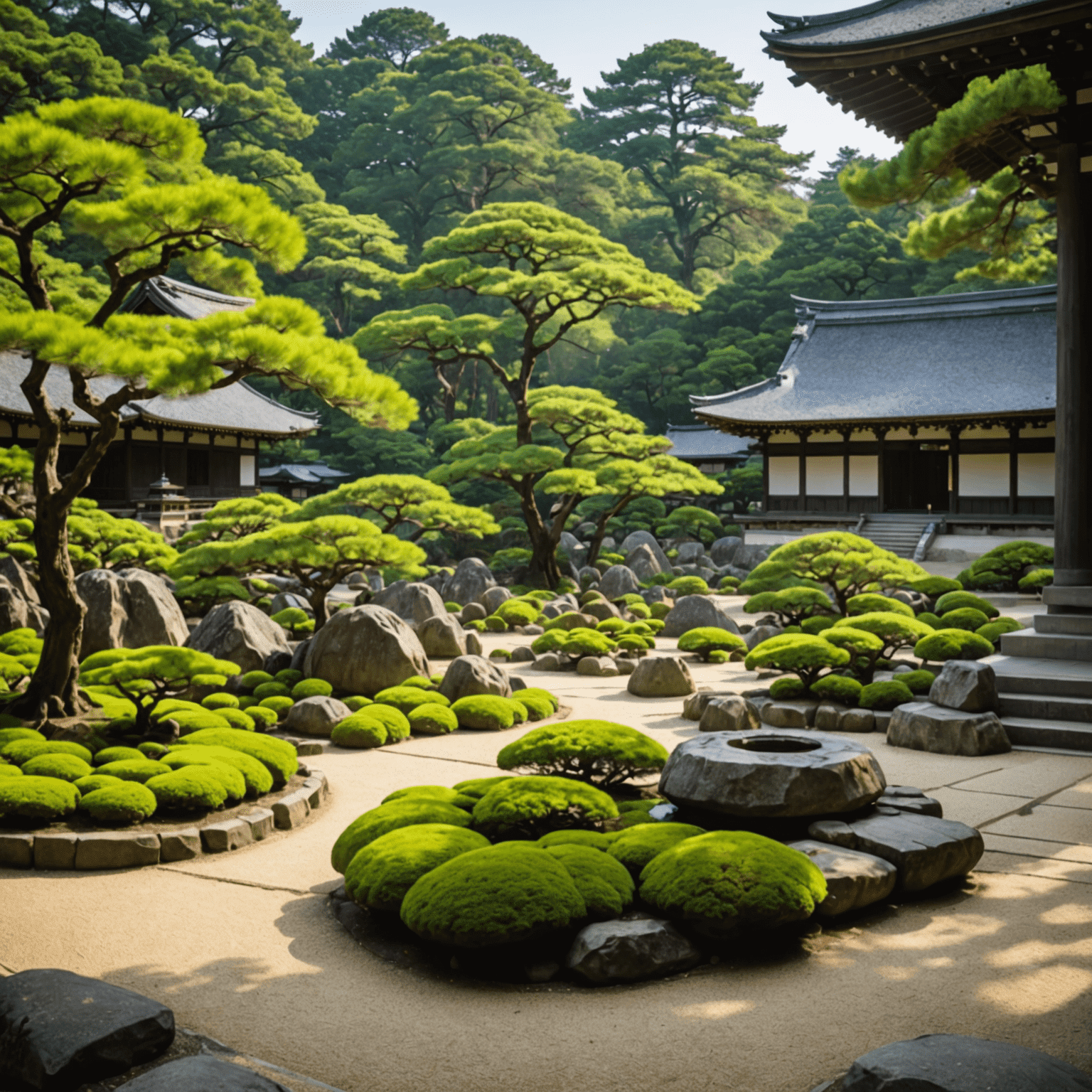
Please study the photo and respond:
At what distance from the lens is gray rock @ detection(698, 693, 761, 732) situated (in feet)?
30.0

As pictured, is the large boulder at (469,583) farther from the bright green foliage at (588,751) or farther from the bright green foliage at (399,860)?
the bright green foliage at (399,860)

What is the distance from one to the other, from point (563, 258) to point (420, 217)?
24.9 metres

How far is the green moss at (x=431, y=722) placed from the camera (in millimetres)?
9562

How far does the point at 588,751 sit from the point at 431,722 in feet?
11.9


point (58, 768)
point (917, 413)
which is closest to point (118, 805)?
point (58, 768)

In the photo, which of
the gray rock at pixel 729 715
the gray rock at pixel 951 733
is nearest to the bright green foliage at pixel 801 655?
the gray rock at pixel 729 715

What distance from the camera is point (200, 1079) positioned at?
285 centimetres

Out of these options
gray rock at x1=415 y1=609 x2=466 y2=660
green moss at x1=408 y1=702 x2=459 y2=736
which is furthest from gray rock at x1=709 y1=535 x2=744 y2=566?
green moss at x1=408 y1=702 x2=459 y2=736

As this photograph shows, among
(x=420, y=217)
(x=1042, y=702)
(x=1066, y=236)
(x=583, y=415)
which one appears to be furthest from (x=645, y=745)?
(x=420, y=217)

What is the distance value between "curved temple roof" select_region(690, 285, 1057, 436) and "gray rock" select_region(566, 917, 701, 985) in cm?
2282

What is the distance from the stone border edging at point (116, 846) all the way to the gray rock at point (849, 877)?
349 cm

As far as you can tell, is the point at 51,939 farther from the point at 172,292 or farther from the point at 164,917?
the point at 172,292

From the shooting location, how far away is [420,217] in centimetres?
4575

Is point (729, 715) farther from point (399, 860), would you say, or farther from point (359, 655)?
point (399, 860)
